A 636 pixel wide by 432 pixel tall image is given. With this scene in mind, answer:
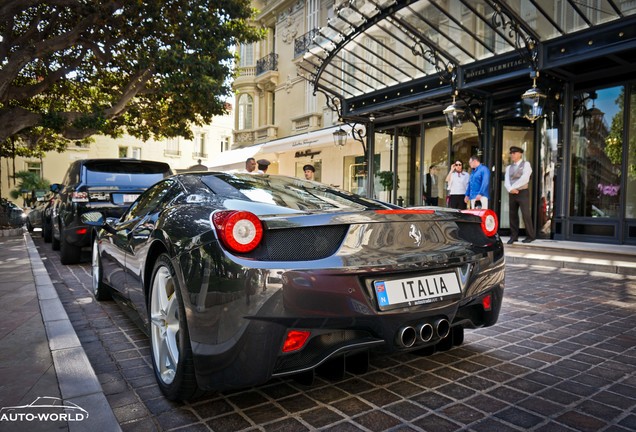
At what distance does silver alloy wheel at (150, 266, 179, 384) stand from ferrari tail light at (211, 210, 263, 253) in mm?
531

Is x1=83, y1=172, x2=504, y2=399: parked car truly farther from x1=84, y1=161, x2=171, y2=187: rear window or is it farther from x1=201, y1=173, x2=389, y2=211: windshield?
x1=84, y1=161, x2=171, y2=187: rear window

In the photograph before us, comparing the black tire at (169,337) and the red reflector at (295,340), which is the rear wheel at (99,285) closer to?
the black tire at (169,337)

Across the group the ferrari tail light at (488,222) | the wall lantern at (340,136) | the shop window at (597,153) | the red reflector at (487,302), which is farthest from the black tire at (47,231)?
the shop window at (597,153)

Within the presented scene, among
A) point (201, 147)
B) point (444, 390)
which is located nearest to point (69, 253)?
point (444, 390)

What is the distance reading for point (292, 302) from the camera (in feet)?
6.47

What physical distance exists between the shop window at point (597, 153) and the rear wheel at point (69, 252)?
9254mm

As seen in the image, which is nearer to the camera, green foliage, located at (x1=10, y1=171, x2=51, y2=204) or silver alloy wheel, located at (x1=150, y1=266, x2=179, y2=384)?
silver alloy wheel, located at (x1=150, y1=266, x2=179, y2=384)

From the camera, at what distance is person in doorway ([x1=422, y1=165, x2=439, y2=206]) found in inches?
500

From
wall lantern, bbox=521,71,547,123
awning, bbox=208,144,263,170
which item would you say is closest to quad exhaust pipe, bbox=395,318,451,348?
wall lantern, bbox=521,71,547,123

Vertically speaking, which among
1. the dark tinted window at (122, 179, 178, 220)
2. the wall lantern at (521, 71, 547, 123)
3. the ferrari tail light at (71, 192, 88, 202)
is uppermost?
the wall lantern at (521, 71, 547, 123)

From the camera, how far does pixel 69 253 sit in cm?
695

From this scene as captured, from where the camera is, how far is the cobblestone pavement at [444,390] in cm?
211

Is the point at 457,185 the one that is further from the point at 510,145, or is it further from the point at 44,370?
the point at 44,370

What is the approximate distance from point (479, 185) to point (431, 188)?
358cm
